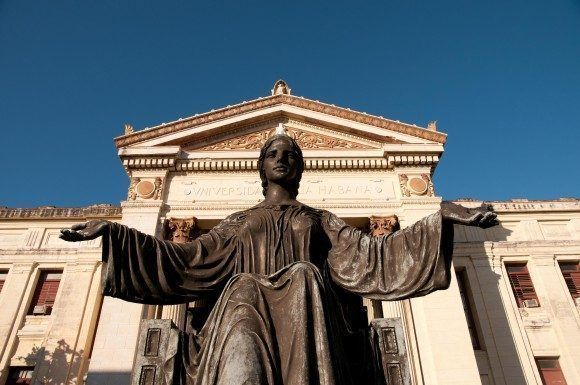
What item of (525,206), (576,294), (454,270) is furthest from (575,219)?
(454,270)

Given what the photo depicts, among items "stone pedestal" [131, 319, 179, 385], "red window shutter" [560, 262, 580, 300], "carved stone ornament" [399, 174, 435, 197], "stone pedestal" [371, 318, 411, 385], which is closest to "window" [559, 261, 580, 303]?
"red window shutter" [560, 262, 580, 300]

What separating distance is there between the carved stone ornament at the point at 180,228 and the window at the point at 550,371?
12420 millimetres

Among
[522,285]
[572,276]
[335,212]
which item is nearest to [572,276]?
[572,276]

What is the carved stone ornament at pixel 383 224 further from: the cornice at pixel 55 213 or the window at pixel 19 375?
the window at pixel 19 375

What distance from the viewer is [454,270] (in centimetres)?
1742

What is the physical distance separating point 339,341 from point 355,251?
716 millimetres

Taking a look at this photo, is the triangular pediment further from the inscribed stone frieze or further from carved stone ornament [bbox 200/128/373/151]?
the inscribed stone frieze

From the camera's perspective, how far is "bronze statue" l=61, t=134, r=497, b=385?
2352mm

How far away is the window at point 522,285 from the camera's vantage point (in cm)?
1708

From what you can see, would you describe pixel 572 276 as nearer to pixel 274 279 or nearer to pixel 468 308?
pixel 468 308

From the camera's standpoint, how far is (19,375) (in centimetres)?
1606

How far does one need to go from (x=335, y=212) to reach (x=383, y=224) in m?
1.65

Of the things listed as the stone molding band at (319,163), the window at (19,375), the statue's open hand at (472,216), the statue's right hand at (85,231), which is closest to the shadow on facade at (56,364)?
the window at (19,375)

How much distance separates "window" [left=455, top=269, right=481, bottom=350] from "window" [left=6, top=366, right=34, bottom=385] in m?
14.9
